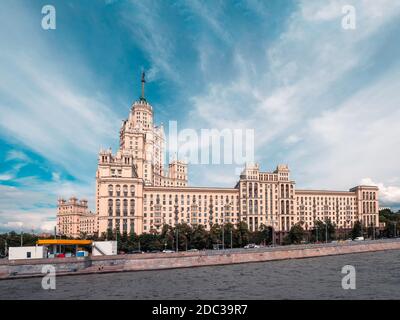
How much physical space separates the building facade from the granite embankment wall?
209ft

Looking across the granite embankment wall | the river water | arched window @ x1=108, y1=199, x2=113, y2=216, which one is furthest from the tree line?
the river water

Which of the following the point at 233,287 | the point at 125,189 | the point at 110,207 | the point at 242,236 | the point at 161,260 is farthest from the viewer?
the point at 125,189

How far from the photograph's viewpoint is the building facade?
13762 cm

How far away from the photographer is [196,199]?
504 ft

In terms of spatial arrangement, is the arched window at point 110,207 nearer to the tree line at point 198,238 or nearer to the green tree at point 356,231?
the tree line at point 198,238

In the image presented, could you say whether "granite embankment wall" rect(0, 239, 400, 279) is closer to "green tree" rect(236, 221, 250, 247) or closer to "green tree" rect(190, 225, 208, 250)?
"green tree" rect(190, 225, 208, 250)

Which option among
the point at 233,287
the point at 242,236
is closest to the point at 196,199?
the point at 242,236

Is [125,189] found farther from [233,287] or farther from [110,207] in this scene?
[233,287]

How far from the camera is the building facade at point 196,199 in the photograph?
13762 centimetres

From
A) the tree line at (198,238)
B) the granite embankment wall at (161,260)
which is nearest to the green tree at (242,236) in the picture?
the tree line at (198,238)

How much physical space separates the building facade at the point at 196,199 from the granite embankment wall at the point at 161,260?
2509 inches

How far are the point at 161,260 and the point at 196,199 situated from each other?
82.2 metres
